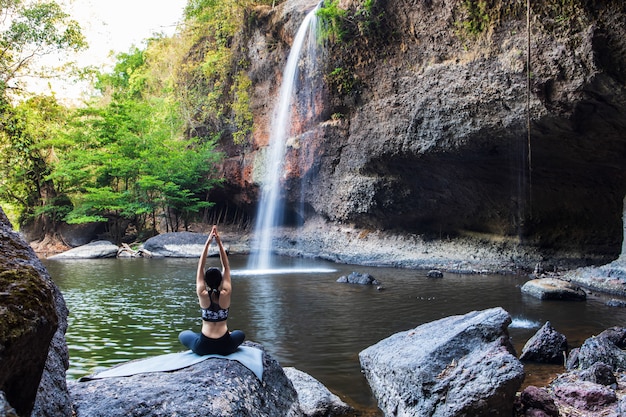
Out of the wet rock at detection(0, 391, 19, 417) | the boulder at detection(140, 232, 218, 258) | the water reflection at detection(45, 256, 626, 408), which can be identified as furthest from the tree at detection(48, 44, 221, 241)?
the wet rock at detection(0, 391, 19, 417)

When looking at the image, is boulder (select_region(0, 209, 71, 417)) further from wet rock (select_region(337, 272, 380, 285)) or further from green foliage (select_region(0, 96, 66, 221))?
green foliage (select_region(0, 96, 66, 221))

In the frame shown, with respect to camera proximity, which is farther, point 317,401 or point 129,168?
point 129,168

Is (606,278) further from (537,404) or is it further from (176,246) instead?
(176,246)

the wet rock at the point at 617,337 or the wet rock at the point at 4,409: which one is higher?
the wet rock at the point at 4,409

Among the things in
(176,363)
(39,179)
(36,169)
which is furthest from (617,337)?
(39,179)

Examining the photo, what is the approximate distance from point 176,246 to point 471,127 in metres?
14.9

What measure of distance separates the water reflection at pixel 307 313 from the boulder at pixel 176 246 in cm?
662

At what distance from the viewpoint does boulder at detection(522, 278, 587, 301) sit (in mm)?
11383

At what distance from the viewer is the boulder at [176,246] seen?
2323 cm

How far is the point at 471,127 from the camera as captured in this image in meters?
16.0

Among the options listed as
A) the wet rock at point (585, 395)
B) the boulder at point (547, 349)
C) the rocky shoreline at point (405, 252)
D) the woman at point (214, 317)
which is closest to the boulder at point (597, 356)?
the boulder at point (547, 349)

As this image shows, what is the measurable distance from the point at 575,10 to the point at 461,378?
12.1m

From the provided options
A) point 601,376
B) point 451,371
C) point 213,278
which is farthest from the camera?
point 601,376

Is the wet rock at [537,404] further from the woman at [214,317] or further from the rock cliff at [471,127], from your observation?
the rock cliff at [471,127]
